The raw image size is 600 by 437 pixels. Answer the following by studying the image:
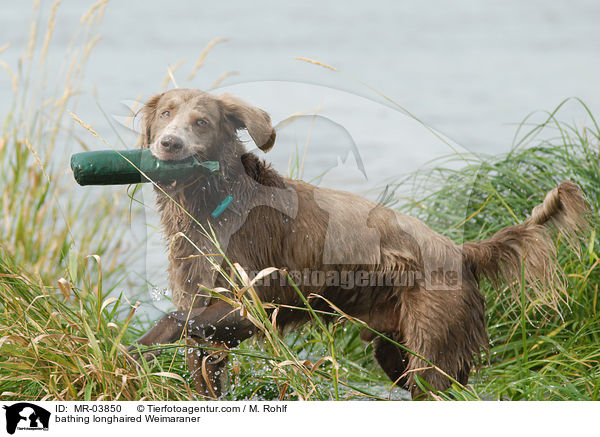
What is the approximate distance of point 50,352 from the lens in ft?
9.53

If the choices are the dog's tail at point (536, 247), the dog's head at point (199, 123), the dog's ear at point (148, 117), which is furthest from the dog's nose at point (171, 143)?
the dog's tail at point (536, 247)

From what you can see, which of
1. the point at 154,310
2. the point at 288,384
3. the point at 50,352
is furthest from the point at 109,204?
the point at 288,384

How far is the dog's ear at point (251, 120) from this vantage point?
3004 mm

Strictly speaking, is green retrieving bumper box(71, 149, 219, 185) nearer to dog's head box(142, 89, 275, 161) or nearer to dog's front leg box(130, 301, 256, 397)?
dog's head box(142, 89, 275, 161)

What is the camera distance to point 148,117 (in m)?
3.07

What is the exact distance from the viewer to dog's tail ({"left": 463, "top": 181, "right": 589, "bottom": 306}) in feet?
10.8

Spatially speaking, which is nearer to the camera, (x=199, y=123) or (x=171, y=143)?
(x=171, y=143)

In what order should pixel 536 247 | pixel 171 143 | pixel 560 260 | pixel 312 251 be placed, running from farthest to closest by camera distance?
pixel 560 260
pixel 536 247
pixel 312 251
pixel 171 143

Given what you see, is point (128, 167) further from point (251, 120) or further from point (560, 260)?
point (560, 260)

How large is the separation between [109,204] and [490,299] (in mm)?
2643

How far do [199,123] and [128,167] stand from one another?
1.22ft

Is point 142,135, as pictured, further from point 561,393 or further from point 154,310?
point 561,393
